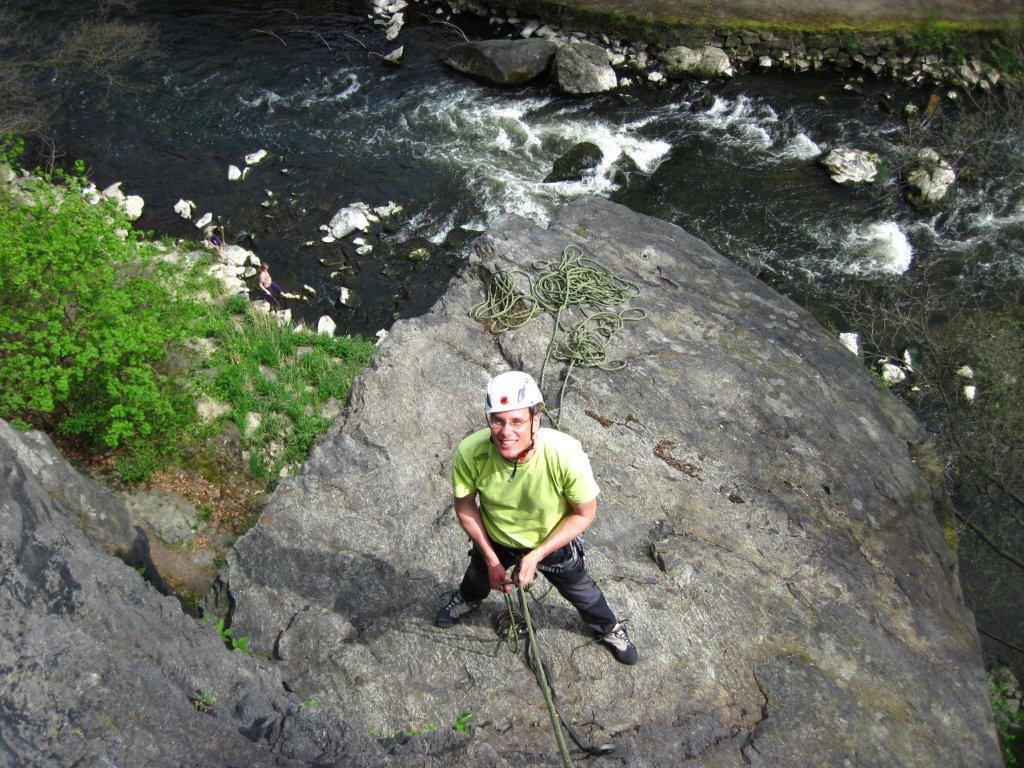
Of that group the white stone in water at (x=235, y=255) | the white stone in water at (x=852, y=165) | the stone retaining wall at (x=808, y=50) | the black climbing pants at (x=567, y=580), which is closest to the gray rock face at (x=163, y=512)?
the black climbing pants at (x=567, y=580)

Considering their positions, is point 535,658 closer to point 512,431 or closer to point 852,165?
point 512,431

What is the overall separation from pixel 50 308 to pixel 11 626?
4.13 meters

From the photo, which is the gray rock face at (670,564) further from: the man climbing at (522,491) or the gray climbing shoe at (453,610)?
the man climbing at (522,491)

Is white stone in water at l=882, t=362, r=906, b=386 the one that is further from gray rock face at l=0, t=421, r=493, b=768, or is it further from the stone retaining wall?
gray rock face at l=0, t=421, r=493, b=768

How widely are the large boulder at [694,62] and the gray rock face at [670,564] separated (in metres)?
9.32

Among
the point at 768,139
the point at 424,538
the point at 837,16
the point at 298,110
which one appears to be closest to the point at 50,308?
the point at 424,538

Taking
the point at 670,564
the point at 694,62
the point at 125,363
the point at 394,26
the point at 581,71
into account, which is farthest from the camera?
the point at 394,26

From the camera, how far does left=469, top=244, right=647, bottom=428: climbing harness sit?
22.1 ft

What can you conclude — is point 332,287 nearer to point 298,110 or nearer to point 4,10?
point 298,110

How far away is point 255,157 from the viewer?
13031mm

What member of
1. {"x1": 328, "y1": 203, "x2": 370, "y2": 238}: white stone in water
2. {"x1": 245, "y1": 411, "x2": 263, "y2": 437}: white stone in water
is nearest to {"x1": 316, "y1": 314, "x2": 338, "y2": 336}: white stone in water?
{"x1": 328, "y1": 203, "x2": 370, "y2": 238}: white stone in water

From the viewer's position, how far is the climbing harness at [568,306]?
22.1 feet

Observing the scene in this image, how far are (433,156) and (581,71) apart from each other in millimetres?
3358

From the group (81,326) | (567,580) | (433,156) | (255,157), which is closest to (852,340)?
(433,156)
